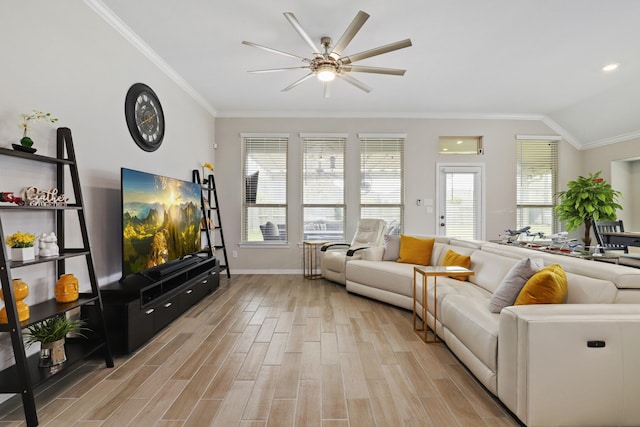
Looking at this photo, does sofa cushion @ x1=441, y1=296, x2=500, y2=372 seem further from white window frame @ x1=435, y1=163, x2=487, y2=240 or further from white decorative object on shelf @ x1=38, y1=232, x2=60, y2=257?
white window frame @ x1=435, y1=163, x2=487, y2=240

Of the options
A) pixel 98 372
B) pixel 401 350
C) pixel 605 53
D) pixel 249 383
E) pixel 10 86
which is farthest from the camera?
pixel 605 53

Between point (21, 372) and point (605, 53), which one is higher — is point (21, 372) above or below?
below

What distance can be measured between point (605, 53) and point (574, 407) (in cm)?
394

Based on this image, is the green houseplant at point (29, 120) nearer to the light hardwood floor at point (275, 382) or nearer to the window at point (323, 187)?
the light hardwood floor at point (275, 382)

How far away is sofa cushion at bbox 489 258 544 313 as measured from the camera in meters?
2.27

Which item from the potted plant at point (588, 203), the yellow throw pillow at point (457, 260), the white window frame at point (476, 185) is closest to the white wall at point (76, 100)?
the yellow throw pillow at point (457, 260)

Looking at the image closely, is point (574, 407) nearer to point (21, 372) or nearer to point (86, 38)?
point (21, 372)

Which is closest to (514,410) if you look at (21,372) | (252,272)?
(21,372)

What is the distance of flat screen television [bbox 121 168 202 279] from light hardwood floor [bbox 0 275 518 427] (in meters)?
0.76

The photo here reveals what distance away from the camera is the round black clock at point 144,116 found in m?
3.29

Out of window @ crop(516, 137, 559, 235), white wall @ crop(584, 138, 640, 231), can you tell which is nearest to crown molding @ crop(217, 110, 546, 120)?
window @ crop(516, 137, 559, 235)

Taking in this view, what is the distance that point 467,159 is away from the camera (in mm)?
5922

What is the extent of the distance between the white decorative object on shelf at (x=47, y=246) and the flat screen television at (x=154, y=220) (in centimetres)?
69

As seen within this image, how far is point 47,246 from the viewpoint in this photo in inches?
81.0
